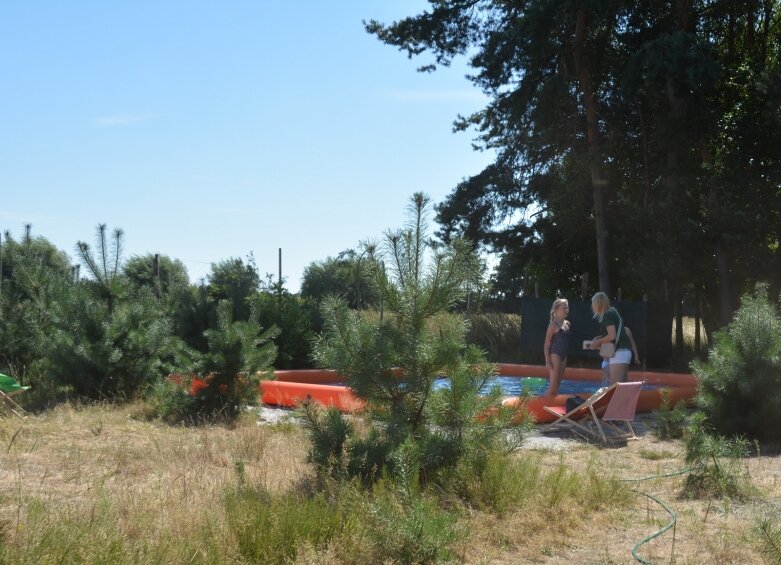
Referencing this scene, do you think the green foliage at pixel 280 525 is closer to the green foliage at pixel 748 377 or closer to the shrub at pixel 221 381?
the green foliage at pixel 748 377

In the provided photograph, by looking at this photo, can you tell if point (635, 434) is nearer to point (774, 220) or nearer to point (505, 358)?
point (774, 220)

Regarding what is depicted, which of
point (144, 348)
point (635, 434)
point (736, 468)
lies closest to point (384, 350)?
point (736, 468)

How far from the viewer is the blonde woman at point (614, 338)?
10711 mm

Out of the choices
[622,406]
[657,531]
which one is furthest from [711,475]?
[622,406]

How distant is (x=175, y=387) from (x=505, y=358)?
12231 mm

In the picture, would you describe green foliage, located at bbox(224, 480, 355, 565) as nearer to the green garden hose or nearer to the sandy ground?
the green garden hose

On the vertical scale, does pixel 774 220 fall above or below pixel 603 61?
below

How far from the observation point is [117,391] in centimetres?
1128

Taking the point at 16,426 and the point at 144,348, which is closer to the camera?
the point at 16,426

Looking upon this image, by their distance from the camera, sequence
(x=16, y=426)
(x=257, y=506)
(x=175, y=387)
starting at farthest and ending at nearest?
(x=175, y=387) < (x=16, y=426) < (x=257, y=506)

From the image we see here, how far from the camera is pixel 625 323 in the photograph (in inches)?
741

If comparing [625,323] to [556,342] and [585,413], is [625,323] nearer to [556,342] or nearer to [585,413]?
[556,342]

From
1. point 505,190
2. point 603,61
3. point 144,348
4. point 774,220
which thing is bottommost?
point 144,348

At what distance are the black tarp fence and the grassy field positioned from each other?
35.8 ft
